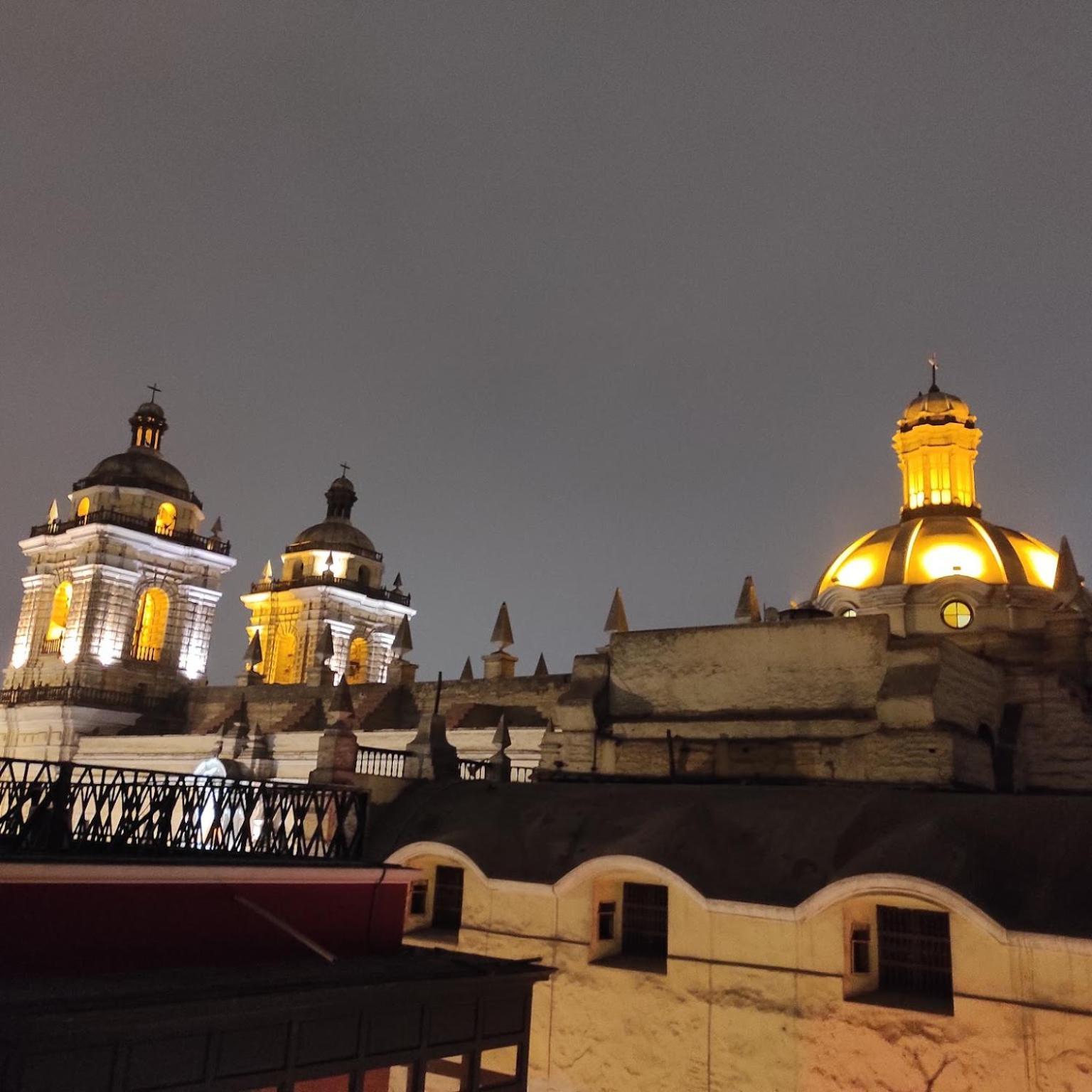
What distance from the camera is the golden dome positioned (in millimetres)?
28969

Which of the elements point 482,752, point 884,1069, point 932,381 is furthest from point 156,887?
point 932,381

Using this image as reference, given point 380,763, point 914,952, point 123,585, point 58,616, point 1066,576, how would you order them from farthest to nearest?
point 58,616
point 123,585
point 1066,576
point 380,763
point 914,952

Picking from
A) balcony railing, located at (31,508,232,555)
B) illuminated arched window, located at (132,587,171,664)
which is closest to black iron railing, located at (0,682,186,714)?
illuminated arched window, located at (132,587,171,664)

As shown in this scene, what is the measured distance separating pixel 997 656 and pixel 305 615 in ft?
111

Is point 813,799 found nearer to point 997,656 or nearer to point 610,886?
point 610,886

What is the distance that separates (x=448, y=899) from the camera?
643 inches

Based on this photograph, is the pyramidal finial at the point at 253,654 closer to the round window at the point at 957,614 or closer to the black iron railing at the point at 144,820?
the round window at the point at 957,614

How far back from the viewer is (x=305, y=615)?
4953 cm

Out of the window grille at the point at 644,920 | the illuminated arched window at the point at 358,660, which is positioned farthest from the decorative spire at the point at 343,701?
the illuminated arched window at the point at 358,660

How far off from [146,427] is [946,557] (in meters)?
34.4

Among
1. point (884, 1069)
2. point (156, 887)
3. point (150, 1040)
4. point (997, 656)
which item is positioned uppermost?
point (997, 656)

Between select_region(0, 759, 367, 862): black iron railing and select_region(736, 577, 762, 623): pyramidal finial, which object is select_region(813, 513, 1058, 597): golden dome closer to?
select_region(736, 577, 762, 623): pyramidal finial

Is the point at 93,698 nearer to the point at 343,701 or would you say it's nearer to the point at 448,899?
the point at 343,701

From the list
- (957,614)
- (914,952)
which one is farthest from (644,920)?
(957,614)
